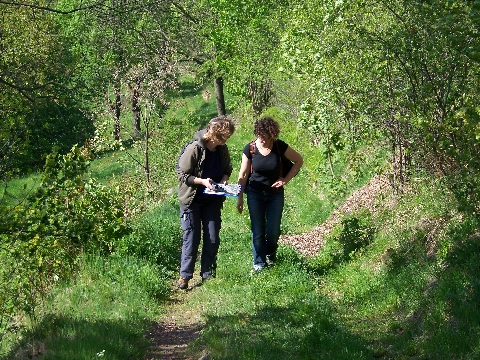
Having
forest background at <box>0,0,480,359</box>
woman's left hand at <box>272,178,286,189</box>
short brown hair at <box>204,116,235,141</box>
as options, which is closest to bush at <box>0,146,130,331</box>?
forest background at <box>0,0,480,359</box>

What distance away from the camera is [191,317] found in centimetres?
763

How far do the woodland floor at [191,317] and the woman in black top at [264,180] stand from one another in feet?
3.71

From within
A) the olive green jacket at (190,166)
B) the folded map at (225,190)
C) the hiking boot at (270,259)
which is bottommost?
the hiking boot at (270,259)

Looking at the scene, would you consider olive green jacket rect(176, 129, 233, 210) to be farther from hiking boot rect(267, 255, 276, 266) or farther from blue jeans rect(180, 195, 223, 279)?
hiking boot rect(267, 255, 276, 266)

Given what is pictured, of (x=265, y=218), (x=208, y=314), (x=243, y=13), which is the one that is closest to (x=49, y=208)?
(x=208, y=314)

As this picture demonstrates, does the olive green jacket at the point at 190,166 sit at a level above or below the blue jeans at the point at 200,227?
above

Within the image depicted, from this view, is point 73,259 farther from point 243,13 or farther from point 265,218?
point 243,13

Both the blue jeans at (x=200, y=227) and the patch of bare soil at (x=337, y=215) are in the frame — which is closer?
the blue jeans at (x=200, y=227)

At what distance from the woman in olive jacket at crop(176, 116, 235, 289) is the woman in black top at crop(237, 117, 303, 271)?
30cm

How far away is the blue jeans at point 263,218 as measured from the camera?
27.3 feet

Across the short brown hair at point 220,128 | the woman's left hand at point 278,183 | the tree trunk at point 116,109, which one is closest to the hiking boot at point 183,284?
the woman's left hand at point 278,183

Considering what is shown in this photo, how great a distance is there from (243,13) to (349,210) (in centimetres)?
1659

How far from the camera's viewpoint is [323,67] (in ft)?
32.2

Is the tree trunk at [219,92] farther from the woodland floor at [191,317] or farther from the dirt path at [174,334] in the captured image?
the dirt path at [174,334]
